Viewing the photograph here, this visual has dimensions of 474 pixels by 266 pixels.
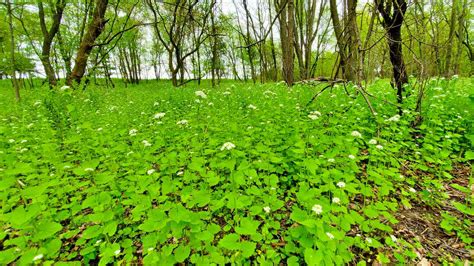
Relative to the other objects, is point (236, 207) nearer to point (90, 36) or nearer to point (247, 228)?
point (247, 228)

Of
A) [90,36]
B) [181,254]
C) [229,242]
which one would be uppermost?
[90,36]

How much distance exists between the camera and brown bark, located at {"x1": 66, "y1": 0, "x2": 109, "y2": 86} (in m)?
7.61

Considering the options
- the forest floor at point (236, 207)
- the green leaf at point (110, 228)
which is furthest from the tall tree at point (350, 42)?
the green leaf at point (110, 228)

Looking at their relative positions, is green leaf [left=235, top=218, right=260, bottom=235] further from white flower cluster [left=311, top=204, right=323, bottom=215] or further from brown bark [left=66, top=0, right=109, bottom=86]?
brown bark [left=66, top=0, right=109, bottom=86]

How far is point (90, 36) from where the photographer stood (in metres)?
7.82

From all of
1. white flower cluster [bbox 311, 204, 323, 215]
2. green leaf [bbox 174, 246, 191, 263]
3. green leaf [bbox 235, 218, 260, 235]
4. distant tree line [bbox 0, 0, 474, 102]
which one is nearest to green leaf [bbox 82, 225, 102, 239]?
green leaf [bbox 174, 246, 191, 263]

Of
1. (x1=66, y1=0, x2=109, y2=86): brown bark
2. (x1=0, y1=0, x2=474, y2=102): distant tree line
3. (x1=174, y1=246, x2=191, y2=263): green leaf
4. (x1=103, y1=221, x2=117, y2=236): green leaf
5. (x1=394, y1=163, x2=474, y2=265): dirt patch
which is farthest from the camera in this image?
(x1=66, y1=0, x2=109, y2=86): brown bark

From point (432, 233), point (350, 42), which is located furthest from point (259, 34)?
point (432, 233)

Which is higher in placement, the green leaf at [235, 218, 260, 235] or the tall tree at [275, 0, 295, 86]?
the tall tree at [275, 0, 295, 86]

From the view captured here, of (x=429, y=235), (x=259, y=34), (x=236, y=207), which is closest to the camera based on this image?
(x=236, y=207)

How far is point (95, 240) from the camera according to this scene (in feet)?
6.72

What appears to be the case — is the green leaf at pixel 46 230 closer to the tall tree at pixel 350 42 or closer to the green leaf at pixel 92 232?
the green leaf at pixel 92 232

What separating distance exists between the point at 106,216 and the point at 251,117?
2.93 metres

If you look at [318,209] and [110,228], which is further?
[110,228]
